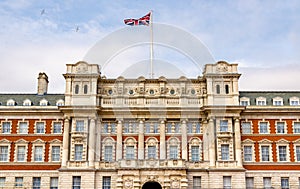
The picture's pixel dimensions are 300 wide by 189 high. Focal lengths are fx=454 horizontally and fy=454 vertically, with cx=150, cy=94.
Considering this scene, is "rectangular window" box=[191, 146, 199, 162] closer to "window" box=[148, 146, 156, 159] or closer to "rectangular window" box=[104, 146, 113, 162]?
"window" box=[148, 146, 156, 159]

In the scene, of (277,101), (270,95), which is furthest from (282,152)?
(270,95)

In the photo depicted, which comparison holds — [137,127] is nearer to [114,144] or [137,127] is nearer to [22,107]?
[114,144]

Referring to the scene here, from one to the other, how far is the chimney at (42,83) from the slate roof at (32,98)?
7.80 feet

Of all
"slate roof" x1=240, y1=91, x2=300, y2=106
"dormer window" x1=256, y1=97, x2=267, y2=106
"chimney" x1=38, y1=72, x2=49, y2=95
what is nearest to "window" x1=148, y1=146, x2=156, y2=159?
"slate roof" x1=240, y1=91, x2=300, y2=106

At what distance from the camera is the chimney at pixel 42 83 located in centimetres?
6707

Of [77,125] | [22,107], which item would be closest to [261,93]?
[77,125]

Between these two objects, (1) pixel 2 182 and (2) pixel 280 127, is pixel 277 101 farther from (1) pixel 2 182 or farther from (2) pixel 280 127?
(1) pixel 2 182

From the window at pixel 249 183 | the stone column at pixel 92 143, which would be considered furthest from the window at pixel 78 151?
the window at pixel 249 183

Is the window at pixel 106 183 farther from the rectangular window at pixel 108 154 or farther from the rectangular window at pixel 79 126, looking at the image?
the rectangular window at pixel 79 126

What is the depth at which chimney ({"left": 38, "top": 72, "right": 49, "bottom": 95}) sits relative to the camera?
6707 cm

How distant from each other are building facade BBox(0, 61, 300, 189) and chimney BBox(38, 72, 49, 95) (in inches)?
234

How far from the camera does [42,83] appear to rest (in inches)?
2660

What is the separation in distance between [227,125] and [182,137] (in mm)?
6040

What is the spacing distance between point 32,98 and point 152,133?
1795cm
